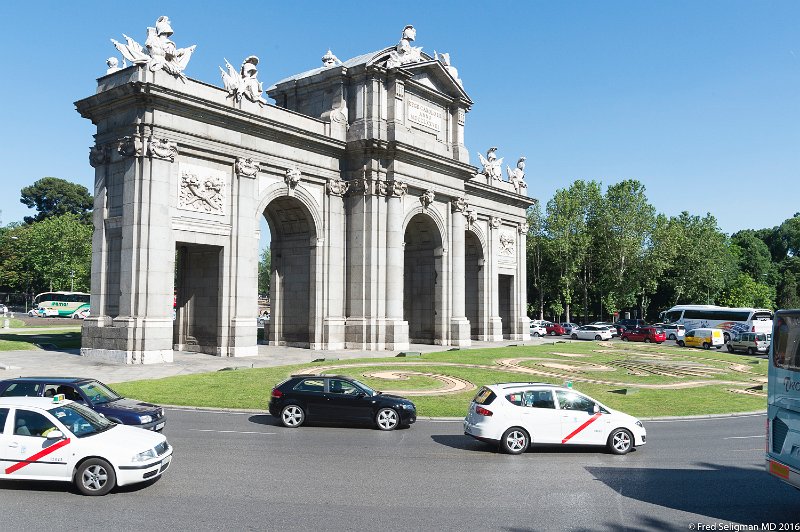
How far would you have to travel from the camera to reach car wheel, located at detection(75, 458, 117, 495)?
1089 cm

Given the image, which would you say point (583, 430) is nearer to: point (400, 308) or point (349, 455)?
point (349, 455)

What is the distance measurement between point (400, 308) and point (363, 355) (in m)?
5.54

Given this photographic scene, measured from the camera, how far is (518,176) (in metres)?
61.5

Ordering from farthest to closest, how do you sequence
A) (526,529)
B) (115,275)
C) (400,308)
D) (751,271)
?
(751,271), (400,308), (115,275), (526,529)

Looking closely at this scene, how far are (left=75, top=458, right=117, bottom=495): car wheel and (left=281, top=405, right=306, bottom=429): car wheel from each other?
24.2ft

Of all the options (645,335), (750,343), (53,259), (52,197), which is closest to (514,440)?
(750,343)

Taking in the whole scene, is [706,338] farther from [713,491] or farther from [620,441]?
[713,491]

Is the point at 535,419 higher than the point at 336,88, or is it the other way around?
the point at 336,88

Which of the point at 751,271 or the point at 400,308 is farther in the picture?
the point at 751,271

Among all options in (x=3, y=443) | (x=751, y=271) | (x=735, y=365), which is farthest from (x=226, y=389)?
(x=751, y=271)

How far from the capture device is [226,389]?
23.8 meters

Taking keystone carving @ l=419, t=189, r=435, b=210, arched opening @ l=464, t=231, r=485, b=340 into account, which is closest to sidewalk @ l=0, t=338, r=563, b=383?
keystone carving @ l=419, t=189, r=435, b=210

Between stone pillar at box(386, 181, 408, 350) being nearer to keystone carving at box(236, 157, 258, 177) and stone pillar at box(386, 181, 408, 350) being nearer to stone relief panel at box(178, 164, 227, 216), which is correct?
keystone carving at box(236, 157, 258, 177)

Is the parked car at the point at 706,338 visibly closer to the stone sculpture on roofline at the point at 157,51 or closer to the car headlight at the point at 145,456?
the stone sculpture on roofline at the point at 157,51
